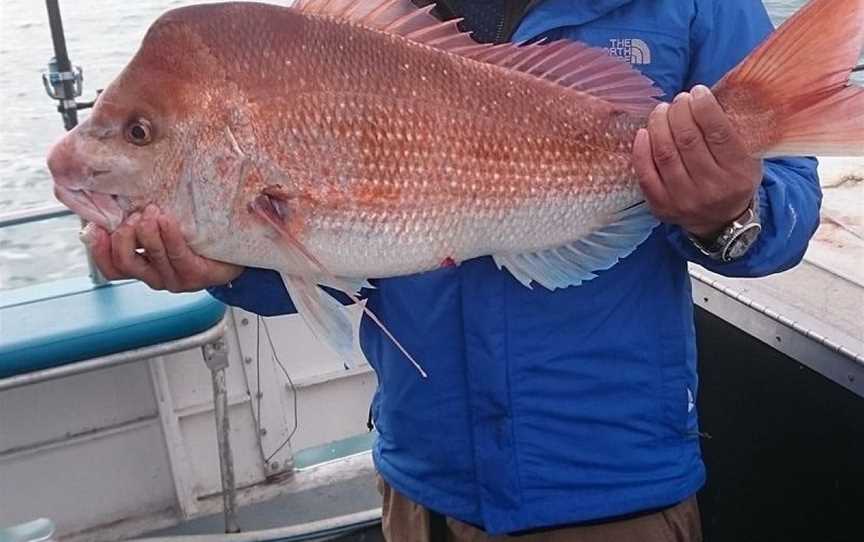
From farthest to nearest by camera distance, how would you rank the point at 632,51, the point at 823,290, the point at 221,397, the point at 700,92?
the point at 221,397
the point at 823,290
the point at 632,51
the point at 700,92

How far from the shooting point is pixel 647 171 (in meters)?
1.29

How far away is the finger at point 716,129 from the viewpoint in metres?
1.20

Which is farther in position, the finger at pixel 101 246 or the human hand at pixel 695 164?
the finger at pixel 101 246

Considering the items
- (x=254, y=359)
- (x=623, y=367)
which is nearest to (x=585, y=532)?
(x=623, y=367)

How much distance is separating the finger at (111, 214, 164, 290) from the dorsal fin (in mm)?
400

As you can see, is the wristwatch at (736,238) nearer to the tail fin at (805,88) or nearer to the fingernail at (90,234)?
the tail fin at (805,88)

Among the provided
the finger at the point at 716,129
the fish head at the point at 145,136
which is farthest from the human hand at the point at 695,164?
the fish head at the point at 145,136

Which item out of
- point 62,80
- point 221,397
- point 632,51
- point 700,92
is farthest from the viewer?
point 221,397

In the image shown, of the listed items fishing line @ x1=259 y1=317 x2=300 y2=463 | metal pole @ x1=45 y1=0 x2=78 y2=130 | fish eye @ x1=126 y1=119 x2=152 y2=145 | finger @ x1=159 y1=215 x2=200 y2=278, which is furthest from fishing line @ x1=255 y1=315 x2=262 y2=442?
fish eye @ x1=126 y1=119 x2=152 y2=145

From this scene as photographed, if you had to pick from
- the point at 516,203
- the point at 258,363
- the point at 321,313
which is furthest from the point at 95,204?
the point at 258,363

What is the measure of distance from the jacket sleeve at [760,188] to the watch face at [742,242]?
0.06ft

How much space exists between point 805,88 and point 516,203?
42 cm

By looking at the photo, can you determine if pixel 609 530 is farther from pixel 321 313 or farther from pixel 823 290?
pixel 823 290

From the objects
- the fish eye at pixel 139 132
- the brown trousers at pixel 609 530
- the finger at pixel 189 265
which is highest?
the fish eye at pixel 139 132
